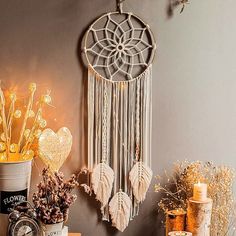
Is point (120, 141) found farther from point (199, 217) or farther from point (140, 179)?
point (199, 217)

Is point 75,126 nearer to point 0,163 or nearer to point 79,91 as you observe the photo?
point 79,91

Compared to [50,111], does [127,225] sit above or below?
below

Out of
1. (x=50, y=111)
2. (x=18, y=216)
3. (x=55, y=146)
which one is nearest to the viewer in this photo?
(x=18, y=216)

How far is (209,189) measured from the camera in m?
2.29

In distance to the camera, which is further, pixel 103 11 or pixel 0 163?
pixel 103 11

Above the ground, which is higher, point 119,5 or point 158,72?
point 119,5

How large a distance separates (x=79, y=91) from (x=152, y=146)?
0.49m

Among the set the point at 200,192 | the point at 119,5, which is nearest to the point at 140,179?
the point at 200,192

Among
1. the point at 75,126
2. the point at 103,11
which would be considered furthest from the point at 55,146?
the point at 103,11

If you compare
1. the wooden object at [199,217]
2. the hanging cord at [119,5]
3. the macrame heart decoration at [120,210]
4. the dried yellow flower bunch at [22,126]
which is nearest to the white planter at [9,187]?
the dried yellow flower bunch at [22,126]

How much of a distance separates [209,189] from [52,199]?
836mm

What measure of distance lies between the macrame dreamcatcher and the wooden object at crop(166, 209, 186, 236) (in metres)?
0.21

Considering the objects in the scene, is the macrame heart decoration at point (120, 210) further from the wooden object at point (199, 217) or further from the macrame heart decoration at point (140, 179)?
the wooden object at point (199, 217)

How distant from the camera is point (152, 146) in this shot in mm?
2354
